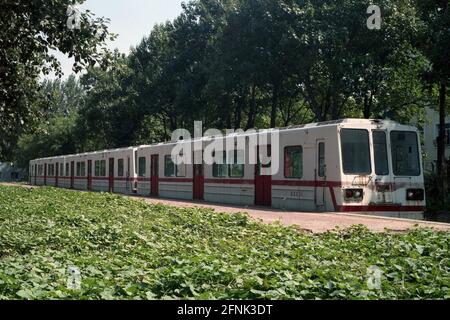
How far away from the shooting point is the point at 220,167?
82.3 feet

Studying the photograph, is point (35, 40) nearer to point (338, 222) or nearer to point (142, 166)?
point (338, 222)

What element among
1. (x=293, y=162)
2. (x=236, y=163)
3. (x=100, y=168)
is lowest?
(x=293, y=162)

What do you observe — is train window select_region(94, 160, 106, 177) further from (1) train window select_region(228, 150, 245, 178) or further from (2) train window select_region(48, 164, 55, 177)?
(1) train window select_region(228, 150, 245, 178)

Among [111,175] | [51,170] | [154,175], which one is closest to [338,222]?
[154,175]

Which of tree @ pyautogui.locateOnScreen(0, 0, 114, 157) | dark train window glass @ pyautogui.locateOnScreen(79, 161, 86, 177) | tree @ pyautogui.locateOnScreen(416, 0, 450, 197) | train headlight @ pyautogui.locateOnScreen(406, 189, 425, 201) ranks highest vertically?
tree @ pyautogui.locateOnScreen(416, 0, 450, 197)

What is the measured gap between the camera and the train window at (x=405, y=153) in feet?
59.9

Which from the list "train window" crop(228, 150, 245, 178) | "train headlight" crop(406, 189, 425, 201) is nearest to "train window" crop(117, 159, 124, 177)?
"train window" crop(228, 150, 245, 178)

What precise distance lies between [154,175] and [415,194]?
1720 centimetres

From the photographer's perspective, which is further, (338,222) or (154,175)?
(154,175)

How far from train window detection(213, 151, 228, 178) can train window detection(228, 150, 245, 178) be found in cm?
48

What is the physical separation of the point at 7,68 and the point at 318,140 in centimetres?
958

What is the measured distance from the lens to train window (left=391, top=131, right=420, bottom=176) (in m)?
18.3
